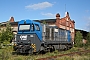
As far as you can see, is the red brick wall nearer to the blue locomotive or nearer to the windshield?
the blue locomotive

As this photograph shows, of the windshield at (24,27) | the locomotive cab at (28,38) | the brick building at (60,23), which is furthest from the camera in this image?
the brick building at (60,23)

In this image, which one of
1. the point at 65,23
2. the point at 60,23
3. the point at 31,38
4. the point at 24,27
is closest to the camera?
the point at 31,38

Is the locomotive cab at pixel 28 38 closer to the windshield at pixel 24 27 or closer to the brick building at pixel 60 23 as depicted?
the windshield at pixel 24 27

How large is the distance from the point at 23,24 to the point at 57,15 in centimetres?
2203

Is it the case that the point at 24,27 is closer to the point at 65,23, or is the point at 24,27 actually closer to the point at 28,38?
the point at 28,38

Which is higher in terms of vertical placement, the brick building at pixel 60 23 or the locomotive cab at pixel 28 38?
the brick building at pixel 60 23

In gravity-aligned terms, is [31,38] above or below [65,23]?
below

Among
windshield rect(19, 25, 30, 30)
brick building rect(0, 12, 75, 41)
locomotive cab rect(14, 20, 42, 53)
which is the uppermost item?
brick building rect(0, 12, 75, 41)

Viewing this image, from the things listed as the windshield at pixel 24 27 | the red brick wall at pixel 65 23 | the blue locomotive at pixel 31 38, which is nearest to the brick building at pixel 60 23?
the red brick wall at pixel 65 23

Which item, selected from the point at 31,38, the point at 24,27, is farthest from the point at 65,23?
the point at 31,38

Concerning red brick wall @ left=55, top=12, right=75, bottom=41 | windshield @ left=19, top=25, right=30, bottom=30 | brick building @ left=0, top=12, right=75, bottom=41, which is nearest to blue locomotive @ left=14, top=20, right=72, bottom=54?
windshield @ left=19, top=25, right=30, bottom=30

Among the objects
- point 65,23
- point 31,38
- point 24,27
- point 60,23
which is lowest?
point 31,38

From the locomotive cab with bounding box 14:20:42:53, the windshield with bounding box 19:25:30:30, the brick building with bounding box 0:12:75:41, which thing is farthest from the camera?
the brick building with bounding box 0:12:75:41

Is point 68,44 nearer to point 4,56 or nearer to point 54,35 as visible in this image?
point 54,35
